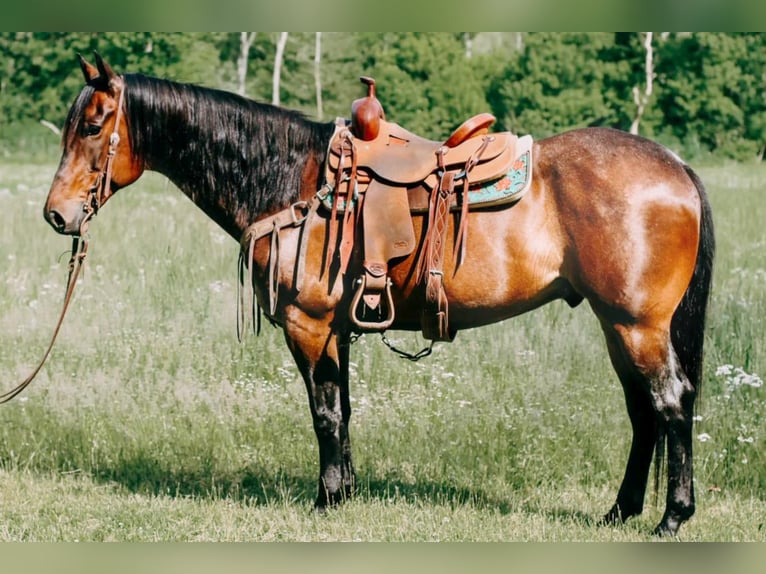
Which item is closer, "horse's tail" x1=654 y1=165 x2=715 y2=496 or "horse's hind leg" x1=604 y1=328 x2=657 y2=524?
"horse's tail" x1=654 y1=165 x2=715 y2=496

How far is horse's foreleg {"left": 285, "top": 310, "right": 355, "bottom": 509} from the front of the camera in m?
4.48

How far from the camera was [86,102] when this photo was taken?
14.3 feet

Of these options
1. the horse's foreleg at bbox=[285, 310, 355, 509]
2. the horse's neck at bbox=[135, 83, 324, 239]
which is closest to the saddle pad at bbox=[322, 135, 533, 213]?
the horse's neck at bbox=[135, 83, 324, 239]

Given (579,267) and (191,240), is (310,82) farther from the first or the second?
(579,267)

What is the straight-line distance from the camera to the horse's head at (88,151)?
4.36 m

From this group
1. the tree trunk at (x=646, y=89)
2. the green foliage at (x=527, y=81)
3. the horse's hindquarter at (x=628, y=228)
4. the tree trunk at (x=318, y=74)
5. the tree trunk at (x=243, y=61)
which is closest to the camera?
the horse's hindquarter at (x=628, y=228)

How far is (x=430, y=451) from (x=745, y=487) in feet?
5.87

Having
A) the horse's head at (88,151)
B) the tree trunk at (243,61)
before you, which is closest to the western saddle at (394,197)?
the horse's head at (88,151)

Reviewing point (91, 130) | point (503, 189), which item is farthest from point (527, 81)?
point (91, 130)

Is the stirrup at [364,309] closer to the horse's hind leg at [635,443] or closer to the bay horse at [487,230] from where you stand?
the bay horse at [487,230]

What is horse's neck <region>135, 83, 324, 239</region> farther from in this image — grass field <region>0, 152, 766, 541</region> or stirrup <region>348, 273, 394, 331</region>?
grass field <region>0, 152, 766, 541</region>

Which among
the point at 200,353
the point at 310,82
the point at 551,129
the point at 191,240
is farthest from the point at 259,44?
the point at 200,353

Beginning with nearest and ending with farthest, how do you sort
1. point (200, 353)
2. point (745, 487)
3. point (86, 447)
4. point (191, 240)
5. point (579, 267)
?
point (579, 267) → point (745, 487) → point (86, 447) → point (200, 353) → point (191, 240)

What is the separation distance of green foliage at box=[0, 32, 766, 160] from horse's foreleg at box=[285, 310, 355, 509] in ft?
46.5
